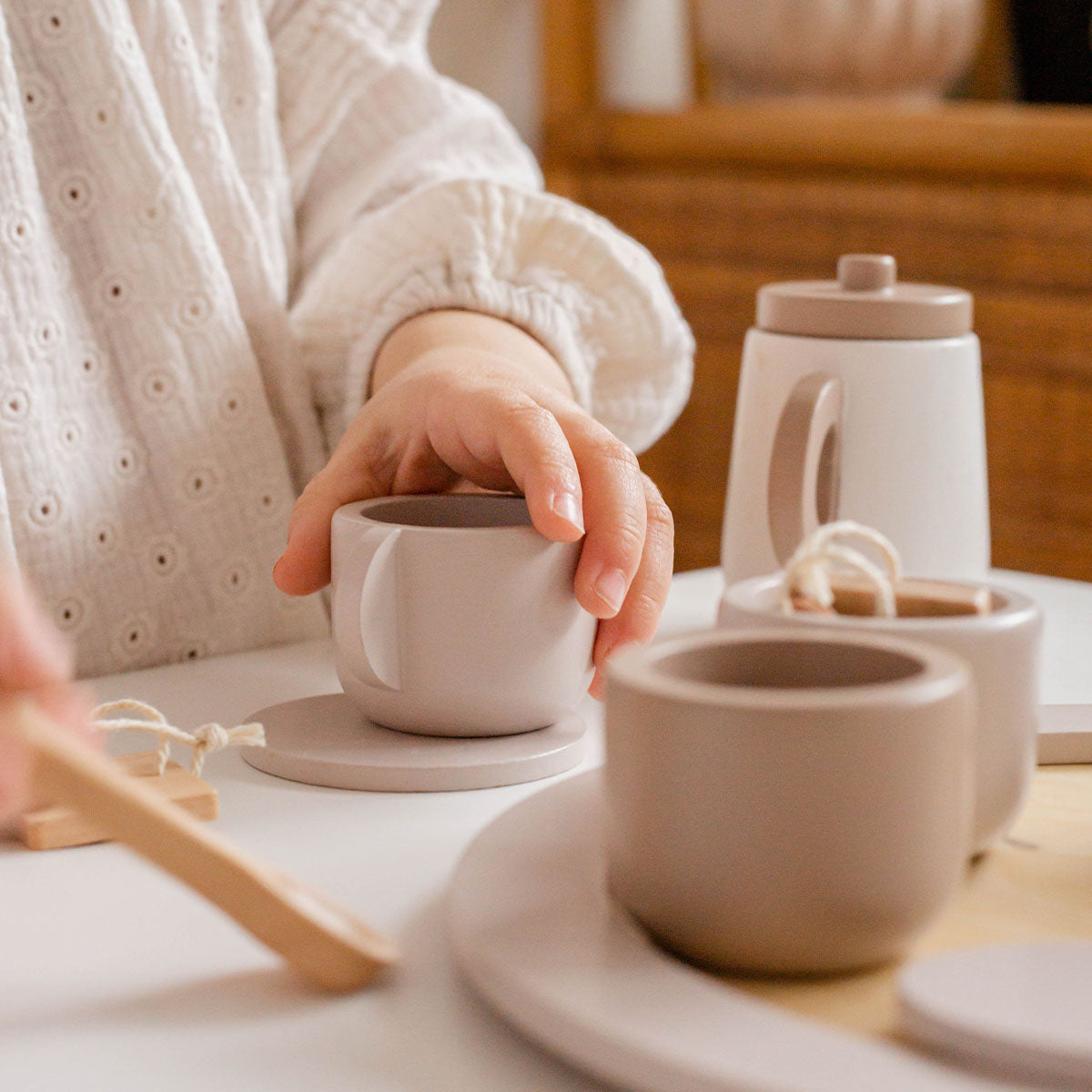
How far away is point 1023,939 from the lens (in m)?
0.34

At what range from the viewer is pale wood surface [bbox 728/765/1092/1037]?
0.31m

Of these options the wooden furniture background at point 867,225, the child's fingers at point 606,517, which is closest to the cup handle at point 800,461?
the child's fingers at point 606,517

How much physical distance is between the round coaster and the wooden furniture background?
1266 millimetres

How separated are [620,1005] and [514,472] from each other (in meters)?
0.29

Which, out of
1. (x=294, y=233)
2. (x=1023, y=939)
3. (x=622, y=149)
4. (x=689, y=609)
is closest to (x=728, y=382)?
(x=622, y=149)

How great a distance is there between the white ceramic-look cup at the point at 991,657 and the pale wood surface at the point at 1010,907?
1cm

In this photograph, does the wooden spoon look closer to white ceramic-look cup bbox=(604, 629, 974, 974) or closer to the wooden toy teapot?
white ceramic-look cup bbox=(604, 629, 974, 974)

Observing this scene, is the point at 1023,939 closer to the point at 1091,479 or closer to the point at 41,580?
the point at 41,580

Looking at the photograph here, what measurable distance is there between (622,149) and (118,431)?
1.32 metres

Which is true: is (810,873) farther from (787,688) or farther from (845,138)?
(845,138)

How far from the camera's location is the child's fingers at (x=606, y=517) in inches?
20.1

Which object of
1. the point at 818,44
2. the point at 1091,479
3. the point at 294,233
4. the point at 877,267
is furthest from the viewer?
the point at 818,44

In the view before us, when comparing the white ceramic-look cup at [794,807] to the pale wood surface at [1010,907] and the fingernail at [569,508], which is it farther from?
the fingernail at [569,508]


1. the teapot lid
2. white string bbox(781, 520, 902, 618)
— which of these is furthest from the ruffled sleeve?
white string bbox(781, 520, 902, 618)
